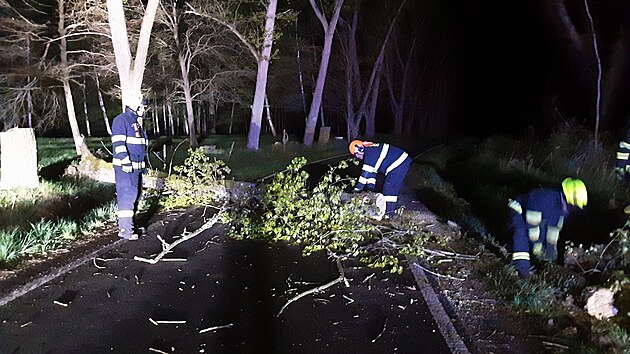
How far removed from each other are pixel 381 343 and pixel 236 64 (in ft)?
67.5

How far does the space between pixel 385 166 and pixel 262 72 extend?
11.9 meters

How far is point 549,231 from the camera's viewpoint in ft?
20.9

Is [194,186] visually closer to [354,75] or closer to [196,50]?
[196,50]

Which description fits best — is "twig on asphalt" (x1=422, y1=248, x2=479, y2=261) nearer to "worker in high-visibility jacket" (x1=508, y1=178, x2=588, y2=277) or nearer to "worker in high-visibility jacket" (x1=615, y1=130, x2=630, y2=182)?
"worker in high-visibility jacket" (x1=508, y1=178, x2=588, y2=277)

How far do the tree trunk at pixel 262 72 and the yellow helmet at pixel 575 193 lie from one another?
14.8 metres

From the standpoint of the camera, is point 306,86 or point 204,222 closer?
point 204,222

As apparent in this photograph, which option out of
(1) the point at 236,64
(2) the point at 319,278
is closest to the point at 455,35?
(1) the point at 236,64

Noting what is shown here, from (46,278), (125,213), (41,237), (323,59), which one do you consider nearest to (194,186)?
(125,213)

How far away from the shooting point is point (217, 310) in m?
4.92

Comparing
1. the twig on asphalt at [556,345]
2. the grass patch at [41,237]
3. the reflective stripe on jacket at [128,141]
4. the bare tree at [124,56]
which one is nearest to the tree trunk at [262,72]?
the bare tree at [124,56]

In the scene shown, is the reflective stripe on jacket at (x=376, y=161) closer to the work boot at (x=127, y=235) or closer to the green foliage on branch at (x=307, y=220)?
the green foliage on branch at (x=307, y=220)

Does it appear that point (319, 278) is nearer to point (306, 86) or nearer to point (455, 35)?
point (306, 86)

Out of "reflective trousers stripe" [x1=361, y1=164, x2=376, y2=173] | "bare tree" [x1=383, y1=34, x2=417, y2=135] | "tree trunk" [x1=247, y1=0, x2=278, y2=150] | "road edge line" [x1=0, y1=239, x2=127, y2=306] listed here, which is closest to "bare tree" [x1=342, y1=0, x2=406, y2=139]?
"bare tree" [x1=383, y1=34, x2=417, y2=135]

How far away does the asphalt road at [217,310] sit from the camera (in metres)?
4.27
